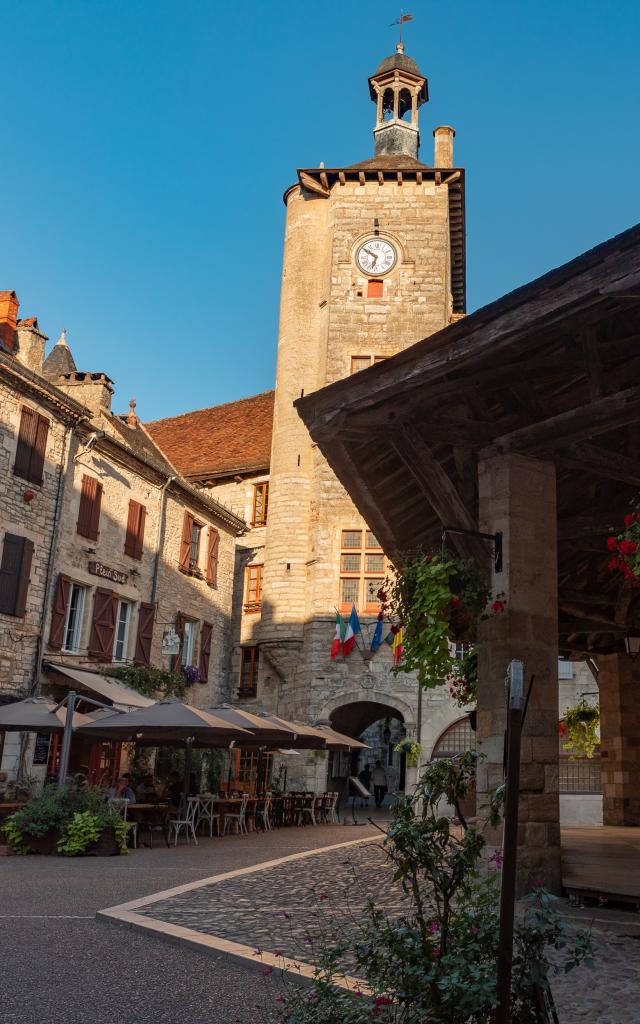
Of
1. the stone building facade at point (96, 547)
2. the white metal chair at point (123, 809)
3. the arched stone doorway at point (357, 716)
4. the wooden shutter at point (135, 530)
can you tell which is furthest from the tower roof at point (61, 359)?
the white metal chair at point (123, 809)

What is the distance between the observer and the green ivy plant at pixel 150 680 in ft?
64.9

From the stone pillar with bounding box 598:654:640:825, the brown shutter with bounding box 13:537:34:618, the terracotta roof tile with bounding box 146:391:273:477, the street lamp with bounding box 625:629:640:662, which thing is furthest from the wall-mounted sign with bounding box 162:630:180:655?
the street lamp with bounding box 625:629:640:662

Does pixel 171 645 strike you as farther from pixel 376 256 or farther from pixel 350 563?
pixel 376 256

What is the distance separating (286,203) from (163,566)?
1241 cm

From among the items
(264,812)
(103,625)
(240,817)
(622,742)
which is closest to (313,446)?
(103,625)

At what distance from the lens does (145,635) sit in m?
21.0

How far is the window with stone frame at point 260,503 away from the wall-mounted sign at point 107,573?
25.0 feet

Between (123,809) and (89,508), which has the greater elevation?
(89,508)

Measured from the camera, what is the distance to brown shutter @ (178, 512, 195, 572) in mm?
23141

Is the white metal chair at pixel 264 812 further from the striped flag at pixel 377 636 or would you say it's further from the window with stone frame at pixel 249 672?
the window with stone frame at pixel 249 672

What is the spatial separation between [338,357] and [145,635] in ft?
31.5

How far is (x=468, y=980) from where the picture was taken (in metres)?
3.10

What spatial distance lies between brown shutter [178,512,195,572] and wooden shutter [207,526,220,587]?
124 centimetres

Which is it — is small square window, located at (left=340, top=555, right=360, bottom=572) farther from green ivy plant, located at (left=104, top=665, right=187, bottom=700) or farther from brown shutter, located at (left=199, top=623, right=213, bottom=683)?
green ivy plant, located at (left=104, top=665, right=187, bottom=700)
